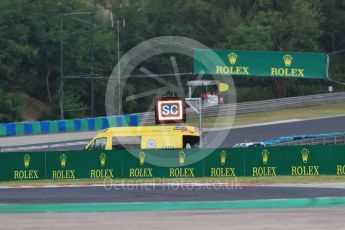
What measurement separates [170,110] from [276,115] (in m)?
30.5

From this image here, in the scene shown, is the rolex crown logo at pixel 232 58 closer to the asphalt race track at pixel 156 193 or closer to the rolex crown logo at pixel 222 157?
the rolex crown logo at pixel 222 157

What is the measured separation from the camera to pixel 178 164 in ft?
98.7

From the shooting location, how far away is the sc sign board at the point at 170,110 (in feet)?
87.9

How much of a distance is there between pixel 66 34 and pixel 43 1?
5871mm

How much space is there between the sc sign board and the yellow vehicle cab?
396 cm

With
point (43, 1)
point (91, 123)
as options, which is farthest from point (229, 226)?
point (43, 1)

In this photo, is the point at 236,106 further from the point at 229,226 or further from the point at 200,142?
the point at 229,226

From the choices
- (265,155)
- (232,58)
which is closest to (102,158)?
(265,155)

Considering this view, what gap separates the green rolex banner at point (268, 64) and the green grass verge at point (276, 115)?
13.7 metres

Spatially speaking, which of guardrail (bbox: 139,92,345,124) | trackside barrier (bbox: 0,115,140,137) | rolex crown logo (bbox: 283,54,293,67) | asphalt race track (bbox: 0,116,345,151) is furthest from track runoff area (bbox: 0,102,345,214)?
guardrail (bbox: 139,92,345,124)

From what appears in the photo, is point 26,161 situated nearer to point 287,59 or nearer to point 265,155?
point 265,155

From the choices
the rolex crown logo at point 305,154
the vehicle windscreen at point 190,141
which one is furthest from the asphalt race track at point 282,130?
the rolex crown logo at point 305,154

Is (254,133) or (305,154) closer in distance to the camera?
(305,154)

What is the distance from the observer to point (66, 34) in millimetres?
72438
